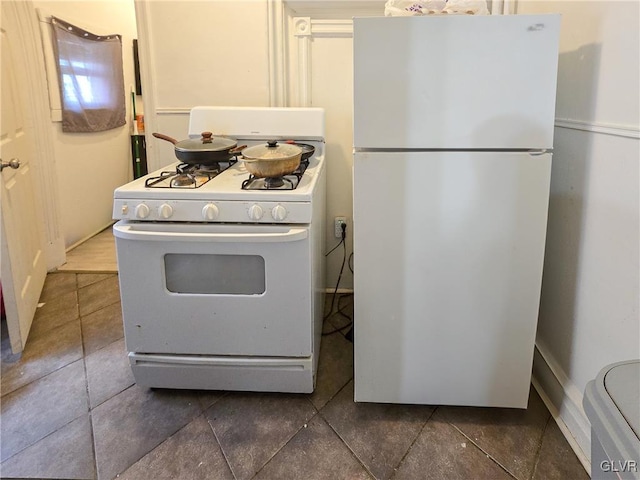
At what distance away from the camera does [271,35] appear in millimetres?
2273

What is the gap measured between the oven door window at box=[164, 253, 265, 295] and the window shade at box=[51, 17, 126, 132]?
2346mm

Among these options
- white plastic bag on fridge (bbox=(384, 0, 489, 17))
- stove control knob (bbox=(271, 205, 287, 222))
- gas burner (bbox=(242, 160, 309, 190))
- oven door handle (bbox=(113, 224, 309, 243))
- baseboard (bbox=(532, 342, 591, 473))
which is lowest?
baseboard (bbox=(532, 342, 591, 473))

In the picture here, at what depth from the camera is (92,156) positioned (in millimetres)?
3633

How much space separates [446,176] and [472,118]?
0.61ft

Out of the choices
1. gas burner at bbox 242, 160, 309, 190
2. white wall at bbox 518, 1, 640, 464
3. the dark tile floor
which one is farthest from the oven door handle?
white wall at bbox 518, 1, 640, 464

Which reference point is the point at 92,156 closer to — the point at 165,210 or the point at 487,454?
the point at 165,210

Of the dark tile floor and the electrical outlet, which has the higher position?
the electrical outlet

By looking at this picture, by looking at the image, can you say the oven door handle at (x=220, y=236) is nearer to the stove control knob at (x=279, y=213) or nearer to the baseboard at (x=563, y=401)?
the stove control knob at (x=279, y=213)

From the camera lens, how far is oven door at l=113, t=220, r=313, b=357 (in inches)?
58.9

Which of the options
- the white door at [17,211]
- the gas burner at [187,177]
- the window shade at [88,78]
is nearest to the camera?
the gas burner at [187,177]

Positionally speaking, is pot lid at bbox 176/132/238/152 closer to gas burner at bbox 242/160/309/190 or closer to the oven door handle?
gas burner at bbox 242/160/309/190

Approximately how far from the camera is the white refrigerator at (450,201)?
4.29 ft

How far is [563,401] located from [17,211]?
2.54 metres

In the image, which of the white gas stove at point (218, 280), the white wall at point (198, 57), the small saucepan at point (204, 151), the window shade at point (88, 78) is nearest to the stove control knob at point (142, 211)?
the white gas stove at point (218, 280)
